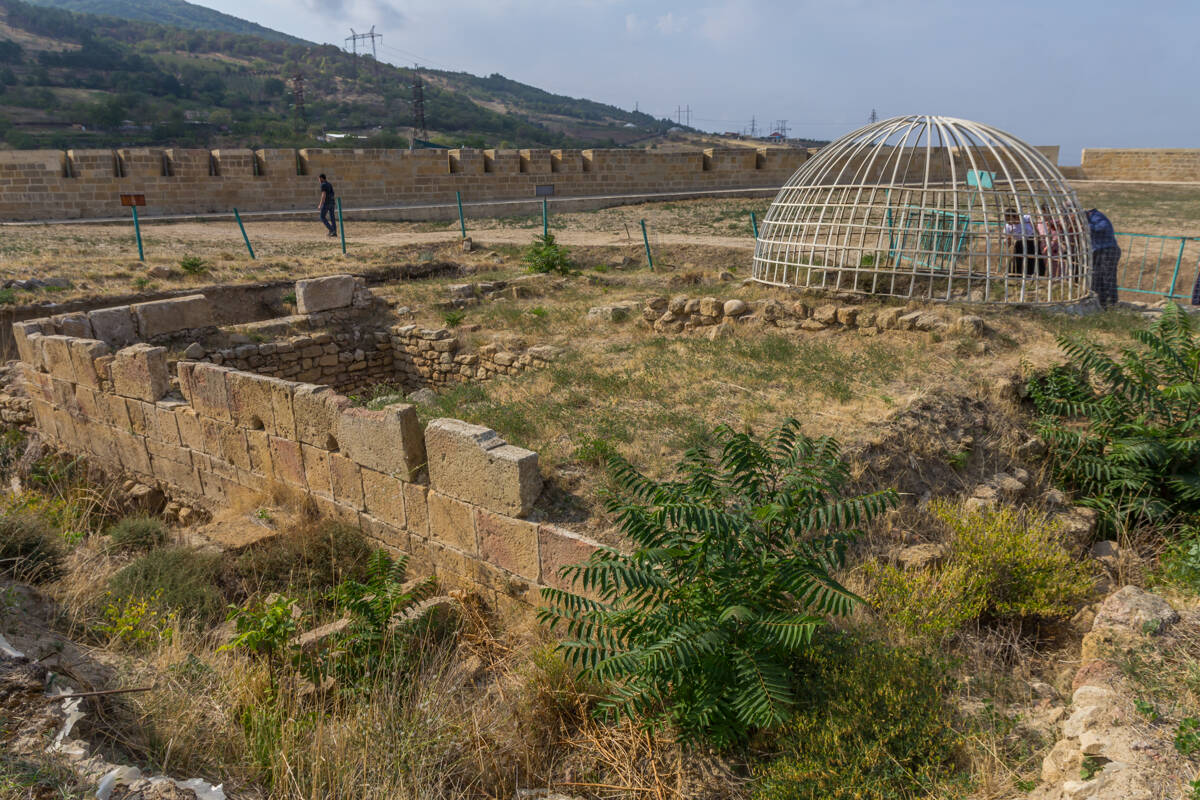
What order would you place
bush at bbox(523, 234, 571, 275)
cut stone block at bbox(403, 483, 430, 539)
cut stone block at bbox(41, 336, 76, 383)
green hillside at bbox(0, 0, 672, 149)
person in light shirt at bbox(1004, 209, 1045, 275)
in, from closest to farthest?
cut stone block at bbox(403, 483, 430, 539) → cut stone block at bbox(41, 336, 76, 383) → person in light shirt at bbox(1004, 209, 1045, 275) → bush at bbox(523, 234, 571, 275) → green hillside at bbox(0, 0, 672, 149)

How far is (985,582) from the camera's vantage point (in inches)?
192

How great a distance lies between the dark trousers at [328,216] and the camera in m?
18.0

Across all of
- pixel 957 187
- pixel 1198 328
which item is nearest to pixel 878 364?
pixel 957 187

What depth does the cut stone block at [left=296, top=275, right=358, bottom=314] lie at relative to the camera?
1097 cm

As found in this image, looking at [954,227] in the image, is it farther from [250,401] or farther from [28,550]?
[28,550]

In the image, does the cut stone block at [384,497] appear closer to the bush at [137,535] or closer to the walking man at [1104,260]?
the bush at [137,535]

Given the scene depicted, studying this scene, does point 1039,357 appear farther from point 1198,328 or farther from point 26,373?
point 26,373

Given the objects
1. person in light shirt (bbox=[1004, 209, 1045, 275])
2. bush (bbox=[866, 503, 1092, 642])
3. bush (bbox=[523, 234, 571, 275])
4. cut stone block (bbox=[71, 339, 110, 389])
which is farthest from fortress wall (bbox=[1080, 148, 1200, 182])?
cut stone block (bbox=[71, 339, 110, 389])

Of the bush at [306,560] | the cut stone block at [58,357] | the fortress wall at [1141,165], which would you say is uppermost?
the fortress wall at [1141,165]

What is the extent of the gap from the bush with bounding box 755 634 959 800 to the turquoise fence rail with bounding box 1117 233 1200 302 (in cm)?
1258

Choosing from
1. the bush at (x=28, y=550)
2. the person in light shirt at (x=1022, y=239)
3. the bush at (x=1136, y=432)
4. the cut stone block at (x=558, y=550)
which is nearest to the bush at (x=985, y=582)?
the bush at (x=1136, y=432)

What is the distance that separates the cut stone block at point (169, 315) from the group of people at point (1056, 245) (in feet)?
36.3

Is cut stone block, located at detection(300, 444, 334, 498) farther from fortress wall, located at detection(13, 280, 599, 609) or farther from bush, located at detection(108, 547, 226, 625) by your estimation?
bush, located at detection(108, 547, 226, 625)

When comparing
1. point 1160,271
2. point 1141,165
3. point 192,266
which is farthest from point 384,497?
point 1141,165
